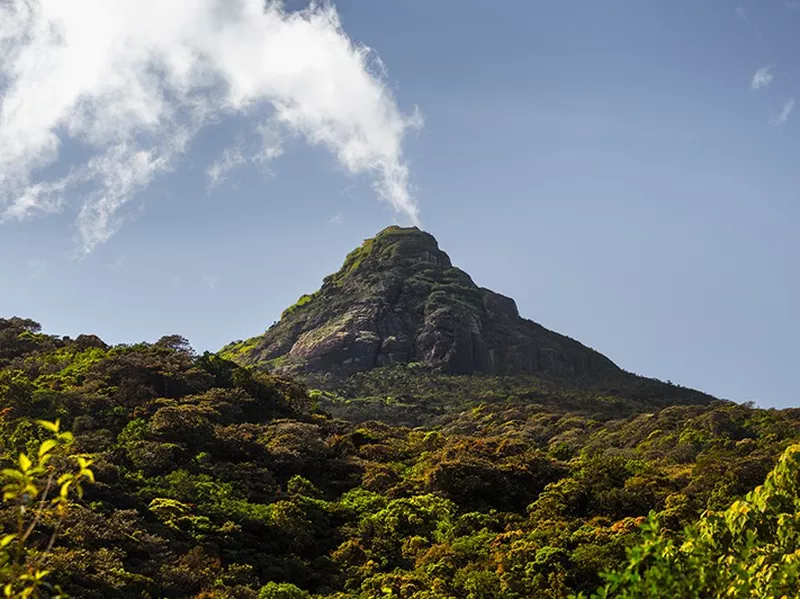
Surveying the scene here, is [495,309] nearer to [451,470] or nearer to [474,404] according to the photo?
[474,404]

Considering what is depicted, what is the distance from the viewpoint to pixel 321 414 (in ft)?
177

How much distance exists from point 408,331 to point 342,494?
75.2 metres

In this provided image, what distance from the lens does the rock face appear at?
344ft

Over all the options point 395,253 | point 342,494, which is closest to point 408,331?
point 395,253

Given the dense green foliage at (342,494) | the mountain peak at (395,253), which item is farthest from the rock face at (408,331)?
the dense green foliage at (342,494)

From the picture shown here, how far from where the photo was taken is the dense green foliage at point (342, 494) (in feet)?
72.8

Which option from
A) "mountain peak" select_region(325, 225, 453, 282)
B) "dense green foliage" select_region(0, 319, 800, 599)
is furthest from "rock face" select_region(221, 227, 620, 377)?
"dense green foliage" select_region(0, 319, 800, 599)

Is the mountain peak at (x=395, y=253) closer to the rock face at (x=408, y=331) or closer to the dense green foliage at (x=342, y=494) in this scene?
the rock face at (x=408, y=331)

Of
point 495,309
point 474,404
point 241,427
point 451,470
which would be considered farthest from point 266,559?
point 495,309

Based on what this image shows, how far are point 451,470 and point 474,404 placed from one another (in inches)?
1815

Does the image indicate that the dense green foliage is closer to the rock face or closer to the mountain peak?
the rock face

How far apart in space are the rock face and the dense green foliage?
4736cm

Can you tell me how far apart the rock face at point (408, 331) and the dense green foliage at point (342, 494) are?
155 feet

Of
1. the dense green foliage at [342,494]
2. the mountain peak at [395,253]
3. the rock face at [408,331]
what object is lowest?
the dense green foliage at [342,494]
